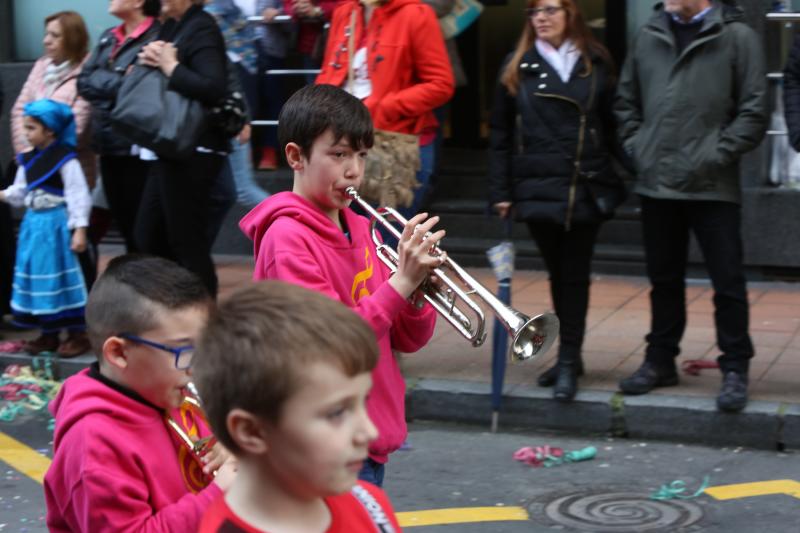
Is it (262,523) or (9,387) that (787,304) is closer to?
(9,387)

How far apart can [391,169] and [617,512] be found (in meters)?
2.13

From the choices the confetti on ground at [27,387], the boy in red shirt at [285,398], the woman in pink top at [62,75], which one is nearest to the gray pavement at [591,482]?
the confetti on ground at [27,387]

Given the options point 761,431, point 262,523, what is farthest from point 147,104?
point 262,523

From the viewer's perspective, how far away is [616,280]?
936 centimetres

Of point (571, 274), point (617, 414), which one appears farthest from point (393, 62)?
point (617, 414)

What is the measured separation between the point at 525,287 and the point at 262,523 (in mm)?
7162

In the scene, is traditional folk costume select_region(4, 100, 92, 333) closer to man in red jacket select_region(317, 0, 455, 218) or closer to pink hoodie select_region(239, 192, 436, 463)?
man in red jacket select_region(317, 0, 455, 218)

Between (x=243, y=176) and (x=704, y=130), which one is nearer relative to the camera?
(x=704, y=130)

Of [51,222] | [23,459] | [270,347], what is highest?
[270,347]

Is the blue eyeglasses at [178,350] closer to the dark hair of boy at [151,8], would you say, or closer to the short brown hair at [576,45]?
the short brown hair at [576,45]

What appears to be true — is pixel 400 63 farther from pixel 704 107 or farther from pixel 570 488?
pixel 570 488

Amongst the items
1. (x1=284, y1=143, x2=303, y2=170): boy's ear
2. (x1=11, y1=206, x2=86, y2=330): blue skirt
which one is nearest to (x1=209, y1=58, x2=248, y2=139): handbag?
(x1=11, y1=206, x2=86, y2=330): blue skirt

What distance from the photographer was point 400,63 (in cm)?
693

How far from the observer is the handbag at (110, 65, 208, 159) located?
7094mm
